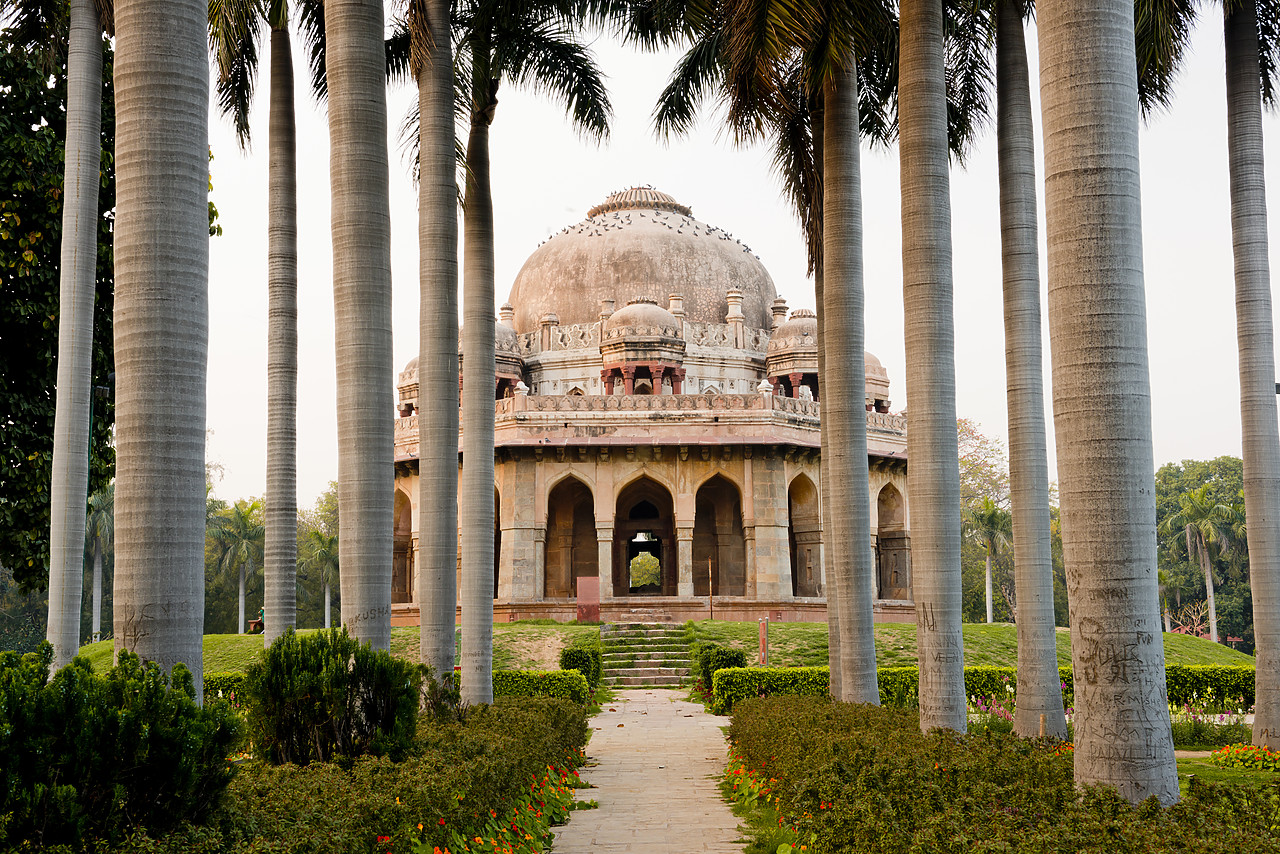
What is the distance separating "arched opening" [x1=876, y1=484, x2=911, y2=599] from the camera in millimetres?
35219

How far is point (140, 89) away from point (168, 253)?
840 millimetres

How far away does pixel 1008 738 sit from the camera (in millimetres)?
7492

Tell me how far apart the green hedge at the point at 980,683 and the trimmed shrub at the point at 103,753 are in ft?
45.5

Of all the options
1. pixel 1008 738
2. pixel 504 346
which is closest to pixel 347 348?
pixel 1008 738

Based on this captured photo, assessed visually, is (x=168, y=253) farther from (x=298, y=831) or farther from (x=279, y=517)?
(x=279, y=517)

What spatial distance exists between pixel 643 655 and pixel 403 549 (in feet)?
46.1

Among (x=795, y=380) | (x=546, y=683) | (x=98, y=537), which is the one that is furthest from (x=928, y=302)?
(x=98, y=537)

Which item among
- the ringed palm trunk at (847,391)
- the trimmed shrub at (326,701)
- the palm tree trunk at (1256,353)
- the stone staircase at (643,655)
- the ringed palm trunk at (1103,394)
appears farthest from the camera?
the stone staircase at (643,655)

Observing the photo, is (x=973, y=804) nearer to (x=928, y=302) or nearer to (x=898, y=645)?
(x=928, y=302)

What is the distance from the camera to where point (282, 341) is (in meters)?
12.3

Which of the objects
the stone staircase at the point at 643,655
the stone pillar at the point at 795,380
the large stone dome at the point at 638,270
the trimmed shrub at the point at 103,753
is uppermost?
the large stone dome at the point at 638,270

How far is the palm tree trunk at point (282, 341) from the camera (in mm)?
11727

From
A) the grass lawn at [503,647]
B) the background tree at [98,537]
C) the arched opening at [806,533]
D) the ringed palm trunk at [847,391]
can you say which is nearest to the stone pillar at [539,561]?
the grass lawn at [503,647]

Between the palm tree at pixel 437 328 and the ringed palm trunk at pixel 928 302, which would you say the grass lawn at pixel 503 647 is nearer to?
the palm tree at pixel 437 328
